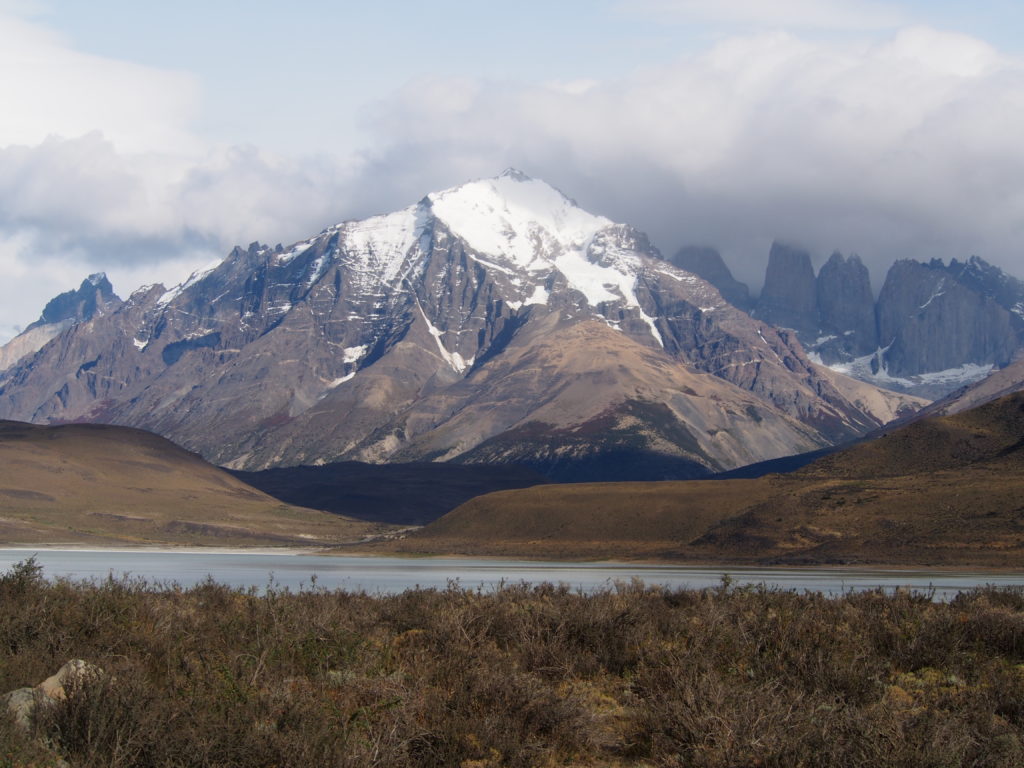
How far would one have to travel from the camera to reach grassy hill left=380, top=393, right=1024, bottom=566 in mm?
117125

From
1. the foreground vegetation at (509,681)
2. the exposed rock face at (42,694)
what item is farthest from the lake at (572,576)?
the exposed rock face at (42,694)

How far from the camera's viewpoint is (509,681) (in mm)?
19609

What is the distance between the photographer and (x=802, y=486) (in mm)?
144375

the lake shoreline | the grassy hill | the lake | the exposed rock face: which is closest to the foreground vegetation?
the exposed rock face

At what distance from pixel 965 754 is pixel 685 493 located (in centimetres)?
14370

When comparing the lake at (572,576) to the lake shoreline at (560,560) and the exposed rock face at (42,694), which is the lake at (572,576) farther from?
the exposed rock face at (42,694)

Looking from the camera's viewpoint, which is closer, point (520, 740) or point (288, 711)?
point (288, 711)

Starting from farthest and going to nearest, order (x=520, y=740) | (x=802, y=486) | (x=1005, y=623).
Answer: (x=802, y=486), (x=1005, y=623), (x=520, y=740)

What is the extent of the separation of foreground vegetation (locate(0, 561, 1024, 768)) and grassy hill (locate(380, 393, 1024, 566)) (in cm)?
8668

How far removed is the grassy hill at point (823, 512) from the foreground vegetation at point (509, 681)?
284ft

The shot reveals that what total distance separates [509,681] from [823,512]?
11819 centimetres

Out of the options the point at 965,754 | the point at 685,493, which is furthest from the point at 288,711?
the point at 685,493

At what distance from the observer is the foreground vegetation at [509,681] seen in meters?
15.9

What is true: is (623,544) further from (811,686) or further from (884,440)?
(811,686)
